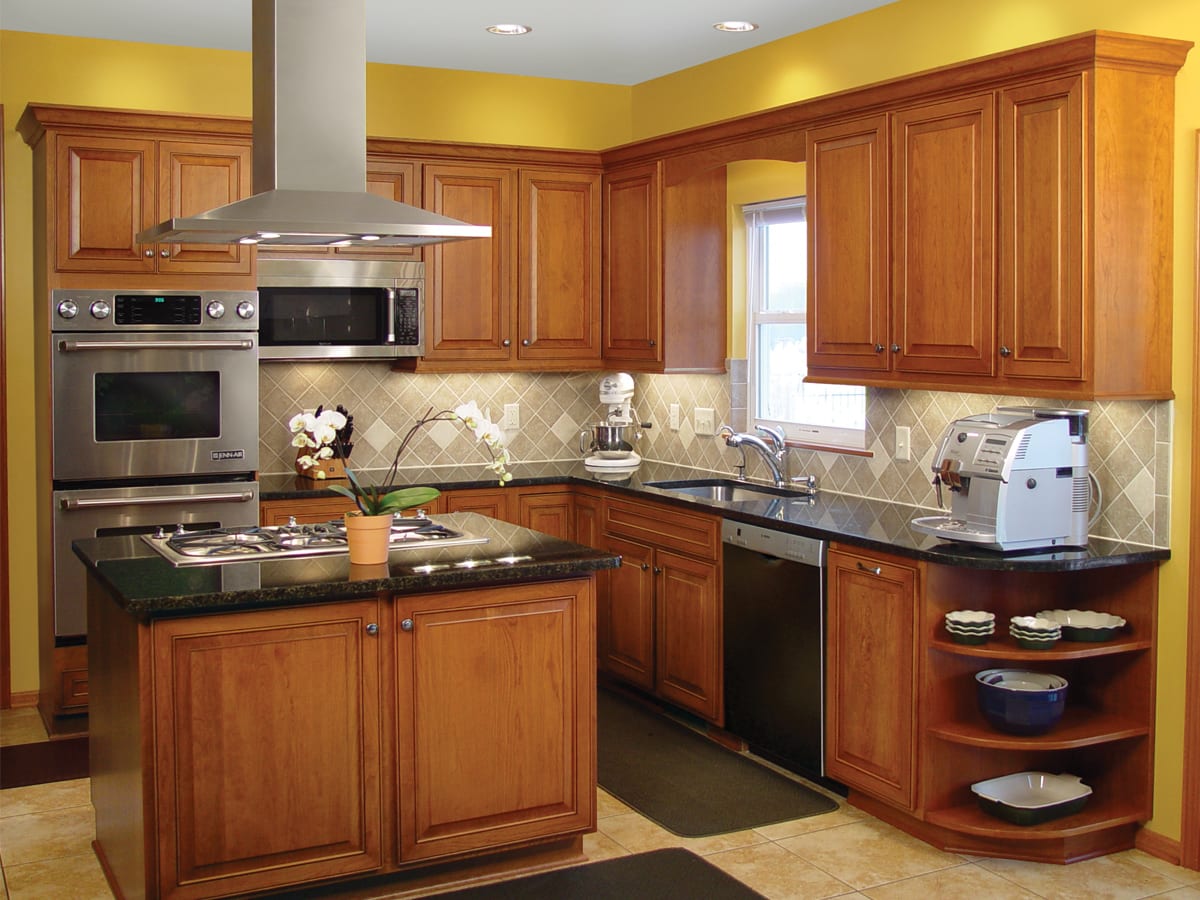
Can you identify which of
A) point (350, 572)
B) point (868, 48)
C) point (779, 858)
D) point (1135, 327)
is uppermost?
point (868, 48)

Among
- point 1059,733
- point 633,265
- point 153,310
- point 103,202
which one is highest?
point 103,202

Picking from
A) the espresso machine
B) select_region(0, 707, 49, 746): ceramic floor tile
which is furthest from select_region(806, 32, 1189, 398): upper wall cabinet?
select_region(0, 707, 49, 746): ceramic floor tile

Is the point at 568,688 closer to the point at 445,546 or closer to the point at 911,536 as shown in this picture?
the point at 445,546

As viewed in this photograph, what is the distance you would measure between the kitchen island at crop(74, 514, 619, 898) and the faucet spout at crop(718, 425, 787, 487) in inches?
64.3

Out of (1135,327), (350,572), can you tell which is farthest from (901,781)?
(350,572)

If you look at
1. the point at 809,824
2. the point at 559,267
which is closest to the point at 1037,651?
the point at 809,824

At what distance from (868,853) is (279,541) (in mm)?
1965

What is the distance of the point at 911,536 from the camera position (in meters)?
4.04

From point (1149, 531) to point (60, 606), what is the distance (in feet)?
12.7

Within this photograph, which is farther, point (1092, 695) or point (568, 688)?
point (1092, 695)

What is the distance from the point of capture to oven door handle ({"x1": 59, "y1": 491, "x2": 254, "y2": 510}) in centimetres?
500

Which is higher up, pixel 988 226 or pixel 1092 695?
pixel 988 226

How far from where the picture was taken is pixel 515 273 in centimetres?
593

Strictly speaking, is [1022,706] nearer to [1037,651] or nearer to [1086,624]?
[1037,651]
